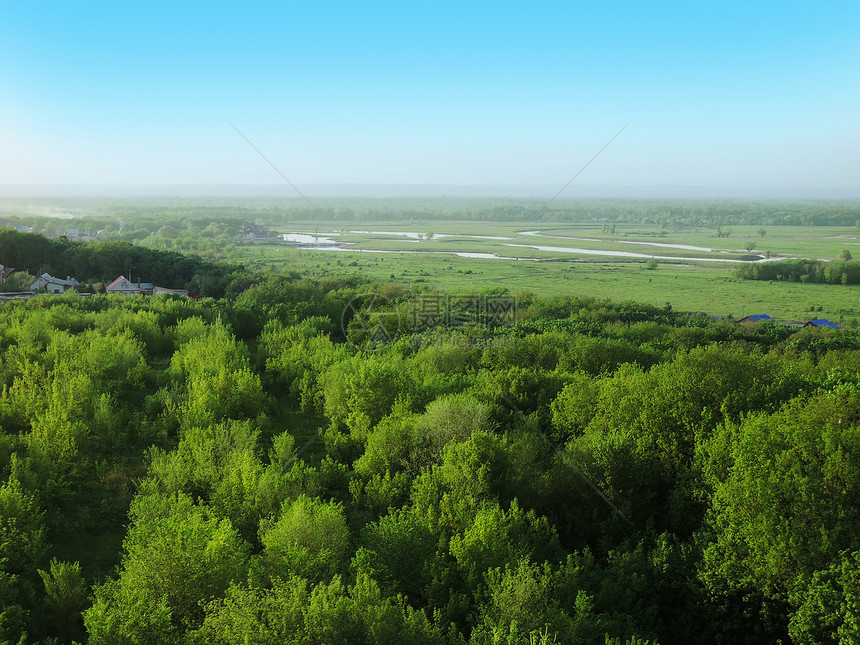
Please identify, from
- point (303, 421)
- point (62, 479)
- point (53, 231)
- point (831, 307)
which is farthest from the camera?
point (53, 231)

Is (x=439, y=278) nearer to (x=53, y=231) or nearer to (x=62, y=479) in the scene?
(x=62, y=479)

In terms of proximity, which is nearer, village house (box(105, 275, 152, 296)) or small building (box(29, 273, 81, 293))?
small building (box(29, 273, 81, 293))

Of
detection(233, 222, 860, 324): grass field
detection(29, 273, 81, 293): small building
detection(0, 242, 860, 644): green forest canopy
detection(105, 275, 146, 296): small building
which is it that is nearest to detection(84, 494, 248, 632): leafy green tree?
detection(0, 242, 860, 644): green forest canopy

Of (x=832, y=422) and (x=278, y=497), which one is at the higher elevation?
(x=832, y=422)

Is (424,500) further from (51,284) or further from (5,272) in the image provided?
(5,272)

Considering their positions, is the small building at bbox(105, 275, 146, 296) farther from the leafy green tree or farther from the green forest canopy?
the leafy green tree

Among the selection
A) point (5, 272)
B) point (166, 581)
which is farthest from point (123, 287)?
point (166, 581)

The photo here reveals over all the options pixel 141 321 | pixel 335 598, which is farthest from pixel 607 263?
pixel 335 598

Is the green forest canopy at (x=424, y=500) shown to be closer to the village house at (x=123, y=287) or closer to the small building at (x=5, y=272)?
the village house at (x=123, y=287)
